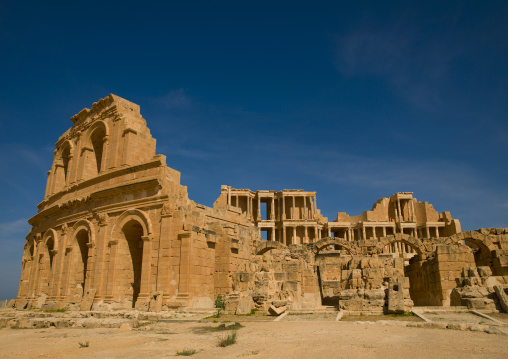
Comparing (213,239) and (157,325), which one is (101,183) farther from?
(157,325)

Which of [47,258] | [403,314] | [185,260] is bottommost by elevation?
[403,314]

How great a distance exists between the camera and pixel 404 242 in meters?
21.7

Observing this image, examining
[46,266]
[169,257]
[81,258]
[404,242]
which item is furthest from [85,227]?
[404,242]

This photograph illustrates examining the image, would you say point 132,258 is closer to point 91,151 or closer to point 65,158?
point 91,151

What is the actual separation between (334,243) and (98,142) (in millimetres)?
15158

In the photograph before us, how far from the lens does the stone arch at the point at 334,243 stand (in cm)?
2406

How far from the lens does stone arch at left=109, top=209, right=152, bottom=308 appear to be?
52.1 feet

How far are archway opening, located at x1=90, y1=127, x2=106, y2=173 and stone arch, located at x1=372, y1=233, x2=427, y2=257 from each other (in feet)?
54.2

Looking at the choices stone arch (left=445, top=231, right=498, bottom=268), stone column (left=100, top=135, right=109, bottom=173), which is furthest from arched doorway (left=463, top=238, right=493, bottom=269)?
stone column (left=100, top=135, right=109, bottom=173)

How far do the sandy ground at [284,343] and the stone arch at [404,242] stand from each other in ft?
42.5

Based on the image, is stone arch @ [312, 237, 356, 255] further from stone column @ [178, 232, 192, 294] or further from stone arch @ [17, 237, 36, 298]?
stone arch @ [17, 237, 36, 298]

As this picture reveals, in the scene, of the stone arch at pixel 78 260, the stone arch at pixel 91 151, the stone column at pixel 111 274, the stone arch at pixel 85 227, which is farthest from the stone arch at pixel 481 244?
the stone arch at pixel 91 151

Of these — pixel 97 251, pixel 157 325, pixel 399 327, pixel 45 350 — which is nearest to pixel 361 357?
pixel 399 327

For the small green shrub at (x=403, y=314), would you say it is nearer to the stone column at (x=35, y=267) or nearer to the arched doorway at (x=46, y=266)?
the arched doorway at (x=46, y=266)
